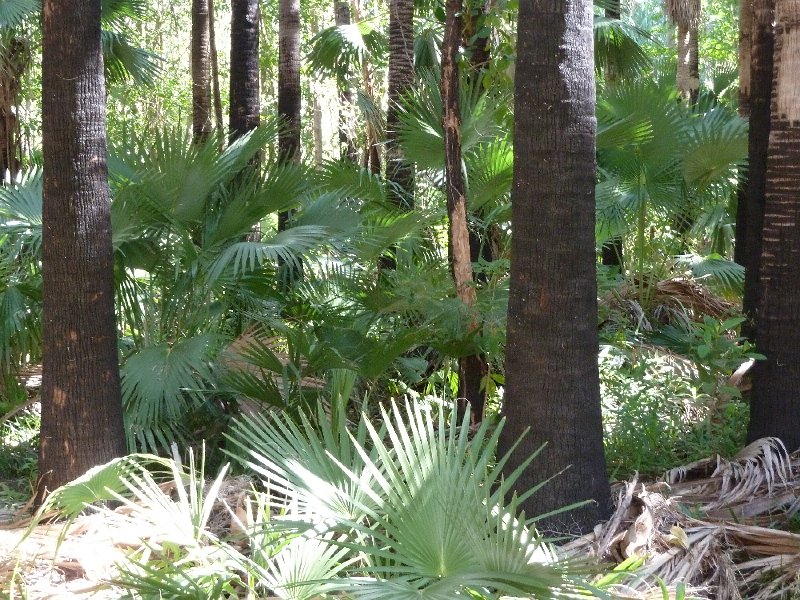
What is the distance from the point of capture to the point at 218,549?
10.2 ft

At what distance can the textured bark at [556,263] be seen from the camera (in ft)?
13.0

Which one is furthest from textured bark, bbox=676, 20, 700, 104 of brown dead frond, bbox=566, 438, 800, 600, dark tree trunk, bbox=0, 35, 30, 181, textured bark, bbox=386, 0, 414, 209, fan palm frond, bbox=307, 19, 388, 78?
brown dead frond, bbox=566, 438, 800, 600

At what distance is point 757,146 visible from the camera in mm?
6156

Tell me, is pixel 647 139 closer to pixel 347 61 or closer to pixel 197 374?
pixel 197 374

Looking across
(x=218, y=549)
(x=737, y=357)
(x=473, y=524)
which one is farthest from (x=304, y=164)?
(x=473, y=524)

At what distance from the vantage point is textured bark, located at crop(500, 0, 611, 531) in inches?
157

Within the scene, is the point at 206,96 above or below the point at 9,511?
above

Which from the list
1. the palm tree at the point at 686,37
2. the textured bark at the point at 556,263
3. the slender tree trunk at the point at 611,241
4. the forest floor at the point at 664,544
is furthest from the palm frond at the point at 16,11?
the palm tree at the point at 686,37

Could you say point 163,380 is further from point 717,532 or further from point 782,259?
point 782,259

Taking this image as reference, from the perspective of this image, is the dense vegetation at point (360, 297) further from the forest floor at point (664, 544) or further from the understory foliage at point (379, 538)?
the forest floor at point (664, 544)

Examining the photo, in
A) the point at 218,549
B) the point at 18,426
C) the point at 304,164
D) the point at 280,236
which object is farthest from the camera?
the point at 18,426

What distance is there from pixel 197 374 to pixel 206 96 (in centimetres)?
695

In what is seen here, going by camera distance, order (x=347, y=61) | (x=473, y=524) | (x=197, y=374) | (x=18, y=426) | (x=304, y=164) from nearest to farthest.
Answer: (x=473, y=524) < (x=197, y=374) < (x=304, y=164) < (x=18, y=426) < (x=347, y=61)

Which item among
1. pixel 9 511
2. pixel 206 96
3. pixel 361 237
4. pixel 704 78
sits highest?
pixel 704 78
